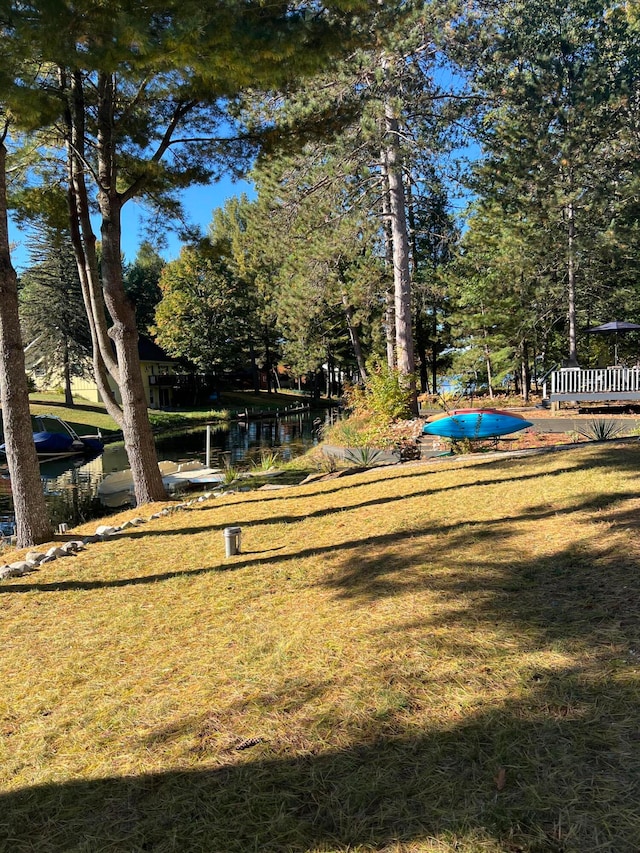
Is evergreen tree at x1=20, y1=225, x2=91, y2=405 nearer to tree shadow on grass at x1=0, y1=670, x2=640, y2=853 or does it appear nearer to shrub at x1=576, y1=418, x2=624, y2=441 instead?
shrub at x1=576, y1=418, x2=624, y2=441

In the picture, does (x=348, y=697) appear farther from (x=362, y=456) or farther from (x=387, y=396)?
(x=387, y=396)

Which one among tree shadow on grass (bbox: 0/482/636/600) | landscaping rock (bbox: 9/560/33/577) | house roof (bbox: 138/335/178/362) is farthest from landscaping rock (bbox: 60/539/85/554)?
house roof (bbox: 138/335/178/362)

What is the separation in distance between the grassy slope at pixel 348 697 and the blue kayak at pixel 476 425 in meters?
4.84

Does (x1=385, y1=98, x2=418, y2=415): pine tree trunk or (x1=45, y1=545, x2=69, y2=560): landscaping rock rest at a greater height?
(x1=385, y1=98, x2=418, y2=415): pine tree trunk

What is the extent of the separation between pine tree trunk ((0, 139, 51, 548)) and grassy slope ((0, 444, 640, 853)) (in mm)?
1901

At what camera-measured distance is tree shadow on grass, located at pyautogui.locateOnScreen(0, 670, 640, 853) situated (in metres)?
1.60

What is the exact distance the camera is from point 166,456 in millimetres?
20625

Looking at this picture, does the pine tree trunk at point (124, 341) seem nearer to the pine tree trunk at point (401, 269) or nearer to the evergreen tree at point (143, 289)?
the pine tree trunk at point (401, 269)

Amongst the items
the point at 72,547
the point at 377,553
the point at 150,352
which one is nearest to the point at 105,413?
the point at 150,352

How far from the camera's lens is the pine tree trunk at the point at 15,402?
5770mm

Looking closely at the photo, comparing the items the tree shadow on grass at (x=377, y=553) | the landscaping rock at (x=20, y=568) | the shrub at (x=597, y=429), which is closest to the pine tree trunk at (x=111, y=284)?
the landscaping rock at (x=20, y=568)

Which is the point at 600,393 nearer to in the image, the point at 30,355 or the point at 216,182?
the point at 216,182

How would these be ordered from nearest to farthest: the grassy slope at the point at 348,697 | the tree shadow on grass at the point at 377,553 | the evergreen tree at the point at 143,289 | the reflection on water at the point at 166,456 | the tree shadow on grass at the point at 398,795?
the tree shadow on grass at the point at 398,795 < the grassy slope at the point at 348,697 < the tree shadow on grass at the point at 377,553 < the reflection on water at the point at 166,456 < the evergreen tree at the point at 143,289

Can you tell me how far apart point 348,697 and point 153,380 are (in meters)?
38.6
